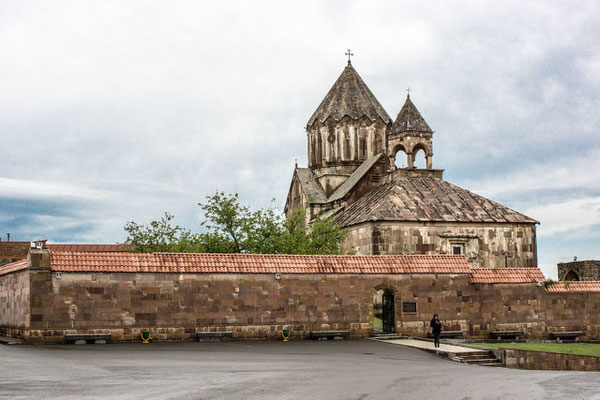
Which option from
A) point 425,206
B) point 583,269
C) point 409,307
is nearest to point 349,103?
point 425,206

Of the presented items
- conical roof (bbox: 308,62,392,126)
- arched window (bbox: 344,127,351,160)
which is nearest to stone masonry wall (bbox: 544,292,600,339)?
arched window (bbox: 344,127,351,160)

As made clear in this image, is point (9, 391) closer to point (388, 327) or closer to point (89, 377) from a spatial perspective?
point (89, 377)

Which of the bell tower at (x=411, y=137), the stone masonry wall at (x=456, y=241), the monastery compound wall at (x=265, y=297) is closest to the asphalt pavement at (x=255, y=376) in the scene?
the monastery compound wall at (x=265, y=297)

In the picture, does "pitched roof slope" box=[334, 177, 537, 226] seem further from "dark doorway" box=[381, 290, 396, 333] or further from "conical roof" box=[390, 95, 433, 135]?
"dark doorway" box=[381, 290, 396, 333]

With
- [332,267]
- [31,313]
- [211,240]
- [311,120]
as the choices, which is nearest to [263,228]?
[211,240]

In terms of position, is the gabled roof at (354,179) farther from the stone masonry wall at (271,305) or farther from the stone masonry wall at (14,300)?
the stone masonry wall at (14,300)

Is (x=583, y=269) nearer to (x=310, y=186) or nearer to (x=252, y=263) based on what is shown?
(x=310, y=186)

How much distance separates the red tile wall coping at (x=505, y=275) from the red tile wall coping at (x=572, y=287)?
0.73 m

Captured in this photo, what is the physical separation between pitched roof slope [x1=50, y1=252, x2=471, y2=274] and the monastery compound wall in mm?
39

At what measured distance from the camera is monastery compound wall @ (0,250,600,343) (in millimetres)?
23188

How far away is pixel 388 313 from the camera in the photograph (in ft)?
91.6

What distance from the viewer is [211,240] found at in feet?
115

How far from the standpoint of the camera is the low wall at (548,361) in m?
22.0

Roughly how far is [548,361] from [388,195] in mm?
18002
